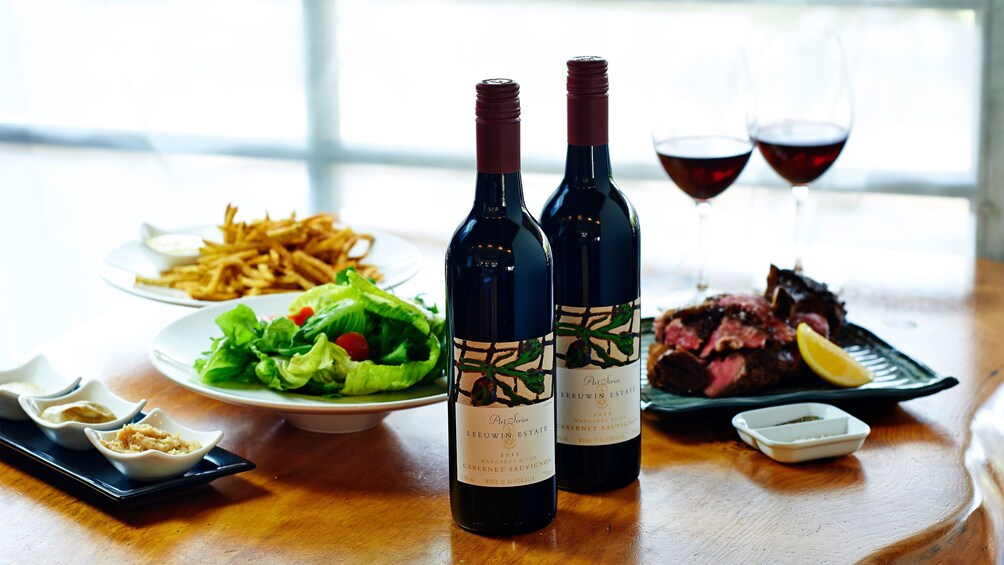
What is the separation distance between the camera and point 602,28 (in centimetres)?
339

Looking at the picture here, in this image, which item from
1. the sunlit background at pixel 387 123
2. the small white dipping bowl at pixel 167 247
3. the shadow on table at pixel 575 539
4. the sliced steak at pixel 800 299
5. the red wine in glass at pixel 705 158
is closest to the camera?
the shadow on table at pixel 575 539

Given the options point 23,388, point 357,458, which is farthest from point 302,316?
point 23,388

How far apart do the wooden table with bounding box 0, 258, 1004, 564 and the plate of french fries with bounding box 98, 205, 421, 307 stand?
28 cm

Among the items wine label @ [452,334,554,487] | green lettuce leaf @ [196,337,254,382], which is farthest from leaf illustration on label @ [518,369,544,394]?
green lettuce leaf @ [196,337,254,382]

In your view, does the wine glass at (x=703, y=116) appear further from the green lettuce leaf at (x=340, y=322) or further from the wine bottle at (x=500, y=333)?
the wine bottle at (x=500, y=333)

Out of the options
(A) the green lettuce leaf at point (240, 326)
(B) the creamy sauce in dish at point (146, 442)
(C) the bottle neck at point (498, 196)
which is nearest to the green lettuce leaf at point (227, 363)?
(A) the green lettuce leaf at point (240, 326)

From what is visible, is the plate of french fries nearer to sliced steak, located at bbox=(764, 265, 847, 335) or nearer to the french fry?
the french fry

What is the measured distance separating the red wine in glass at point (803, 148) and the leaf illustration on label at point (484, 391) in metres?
0.81

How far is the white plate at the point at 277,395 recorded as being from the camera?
111 centimetres

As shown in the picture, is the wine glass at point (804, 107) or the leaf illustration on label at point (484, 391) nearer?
the leaf illustration on label at point (484, 391)


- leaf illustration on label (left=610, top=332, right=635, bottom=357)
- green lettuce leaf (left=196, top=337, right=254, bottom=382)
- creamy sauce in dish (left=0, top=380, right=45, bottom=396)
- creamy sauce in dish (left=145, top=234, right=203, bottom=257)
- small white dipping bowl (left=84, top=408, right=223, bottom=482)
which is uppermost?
creamy sauce in dish (left=145, top=234, right=203, bottom=257)

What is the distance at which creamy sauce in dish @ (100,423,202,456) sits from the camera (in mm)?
1067

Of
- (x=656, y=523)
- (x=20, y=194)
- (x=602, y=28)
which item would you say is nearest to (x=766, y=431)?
(x=656, y=523)

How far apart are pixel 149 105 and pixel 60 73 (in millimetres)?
696
